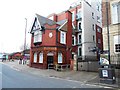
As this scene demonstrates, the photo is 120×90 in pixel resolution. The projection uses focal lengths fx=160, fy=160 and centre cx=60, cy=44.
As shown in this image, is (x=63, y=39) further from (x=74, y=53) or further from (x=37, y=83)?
(x=37, y=83)

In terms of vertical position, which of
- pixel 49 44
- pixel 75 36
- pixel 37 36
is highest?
pixel 75 36

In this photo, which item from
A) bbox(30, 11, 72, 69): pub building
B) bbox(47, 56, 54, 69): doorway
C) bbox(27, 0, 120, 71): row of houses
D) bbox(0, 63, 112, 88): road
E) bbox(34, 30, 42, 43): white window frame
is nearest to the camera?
bbox(0, 63, 112, 88): road

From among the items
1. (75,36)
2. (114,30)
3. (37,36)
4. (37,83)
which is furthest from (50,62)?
(37,83)

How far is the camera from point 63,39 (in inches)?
1141

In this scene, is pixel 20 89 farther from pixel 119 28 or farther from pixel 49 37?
pixel 49 37

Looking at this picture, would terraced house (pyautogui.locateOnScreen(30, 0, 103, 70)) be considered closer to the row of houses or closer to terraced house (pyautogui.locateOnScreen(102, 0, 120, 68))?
the row of houses

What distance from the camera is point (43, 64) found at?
2666 cm

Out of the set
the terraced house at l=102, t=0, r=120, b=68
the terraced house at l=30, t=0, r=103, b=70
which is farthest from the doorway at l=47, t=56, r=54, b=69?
the terraced house at l=102, t=0, r=120, b=68

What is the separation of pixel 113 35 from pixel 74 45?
18934 mm

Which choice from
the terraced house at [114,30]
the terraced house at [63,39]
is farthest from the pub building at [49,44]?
the terraced house at [114,30]

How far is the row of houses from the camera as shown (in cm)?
1908

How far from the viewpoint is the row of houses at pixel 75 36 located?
1908cm

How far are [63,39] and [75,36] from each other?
933 centimetres

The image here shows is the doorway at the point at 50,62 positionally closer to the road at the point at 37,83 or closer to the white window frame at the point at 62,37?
the white window frame at the point at 62,37
